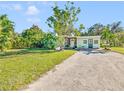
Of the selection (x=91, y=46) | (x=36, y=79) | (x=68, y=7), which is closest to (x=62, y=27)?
(x=68, y=7)

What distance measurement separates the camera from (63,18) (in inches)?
1401

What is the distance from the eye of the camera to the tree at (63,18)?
35531mm

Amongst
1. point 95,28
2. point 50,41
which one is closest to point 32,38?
point 50,41

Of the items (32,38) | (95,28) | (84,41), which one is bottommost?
(84,41)

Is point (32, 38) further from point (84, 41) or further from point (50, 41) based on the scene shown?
point (84, 41)

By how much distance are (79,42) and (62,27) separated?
10.2 metres

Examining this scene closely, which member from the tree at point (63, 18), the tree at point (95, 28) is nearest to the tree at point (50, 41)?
the tree at point (63, 18)

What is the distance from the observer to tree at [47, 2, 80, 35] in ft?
117

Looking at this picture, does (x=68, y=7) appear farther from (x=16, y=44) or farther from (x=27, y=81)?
(x=27, y=81)

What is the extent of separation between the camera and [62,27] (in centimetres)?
3634

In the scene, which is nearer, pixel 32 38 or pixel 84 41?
pixel 84 41

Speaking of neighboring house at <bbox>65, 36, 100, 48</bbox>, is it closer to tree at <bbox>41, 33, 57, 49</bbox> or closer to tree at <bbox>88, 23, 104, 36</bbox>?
tree at <bbox>41, 33, 57, 49</bbox>

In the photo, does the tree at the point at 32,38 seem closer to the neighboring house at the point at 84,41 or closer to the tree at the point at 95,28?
the neighboring house at the point at 84,41

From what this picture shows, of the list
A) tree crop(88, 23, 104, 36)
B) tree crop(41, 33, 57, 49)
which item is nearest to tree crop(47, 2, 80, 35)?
tree crop(41, 33, 57, 49)
